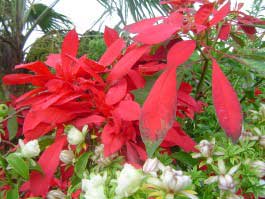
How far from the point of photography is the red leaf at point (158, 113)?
0.42 meters

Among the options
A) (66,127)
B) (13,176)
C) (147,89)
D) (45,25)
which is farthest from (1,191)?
(45,25)

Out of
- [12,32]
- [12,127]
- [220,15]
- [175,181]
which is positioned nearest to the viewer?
[175,181]

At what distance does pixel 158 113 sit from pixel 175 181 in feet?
0.28

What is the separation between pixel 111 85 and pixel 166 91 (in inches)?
4.4

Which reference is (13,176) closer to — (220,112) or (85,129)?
(85,129)

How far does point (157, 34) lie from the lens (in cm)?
47

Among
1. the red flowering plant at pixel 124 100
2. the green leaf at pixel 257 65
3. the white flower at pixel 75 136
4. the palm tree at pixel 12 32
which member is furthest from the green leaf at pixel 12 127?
the palm tree at pixel 12 32

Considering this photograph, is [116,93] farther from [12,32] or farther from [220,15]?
[12,32]

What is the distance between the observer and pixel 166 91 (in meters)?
0.45

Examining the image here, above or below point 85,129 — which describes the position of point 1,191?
below

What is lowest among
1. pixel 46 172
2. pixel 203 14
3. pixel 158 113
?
pixel 46 172

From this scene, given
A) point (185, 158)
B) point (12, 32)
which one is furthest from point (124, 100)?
point (12, 32)

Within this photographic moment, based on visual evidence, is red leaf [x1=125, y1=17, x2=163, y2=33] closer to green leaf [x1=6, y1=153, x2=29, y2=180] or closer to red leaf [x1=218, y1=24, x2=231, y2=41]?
red leaf [x1=218, y1=24, x2=231, y2=41]

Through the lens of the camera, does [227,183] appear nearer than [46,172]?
Yes
